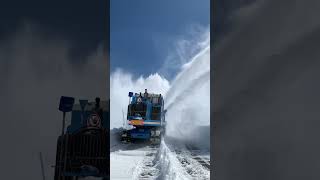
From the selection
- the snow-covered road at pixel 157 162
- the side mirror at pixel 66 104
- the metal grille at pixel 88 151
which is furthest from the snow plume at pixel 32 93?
the snow-covered road at pixel 157 162

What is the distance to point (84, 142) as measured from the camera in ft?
7.98

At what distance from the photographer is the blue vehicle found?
7.66ft

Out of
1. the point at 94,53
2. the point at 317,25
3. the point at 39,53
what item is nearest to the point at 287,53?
the point at 317,25

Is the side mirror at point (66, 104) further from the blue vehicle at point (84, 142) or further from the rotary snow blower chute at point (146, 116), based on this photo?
the rotary snow blower chute at point (146, 116)

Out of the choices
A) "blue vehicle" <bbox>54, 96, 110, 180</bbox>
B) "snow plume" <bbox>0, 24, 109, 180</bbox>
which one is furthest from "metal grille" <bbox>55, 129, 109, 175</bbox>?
"snow plume" <bbox>0, 24, 109, 180</bbox>

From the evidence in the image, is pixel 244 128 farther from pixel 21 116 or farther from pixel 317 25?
pixel 21 116

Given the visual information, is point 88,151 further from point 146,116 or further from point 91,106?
point 146,116

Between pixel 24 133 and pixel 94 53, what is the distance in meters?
0.75

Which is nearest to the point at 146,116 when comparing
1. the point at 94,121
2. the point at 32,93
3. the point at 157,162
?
the point at 157,162

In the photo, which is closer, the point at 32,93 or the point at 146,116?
the point at 32,93

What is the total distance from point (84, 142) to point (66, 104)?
319 millimetres

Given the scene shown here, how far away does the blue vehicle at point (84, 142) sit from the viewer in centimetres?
234

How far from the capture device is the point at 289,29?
161 centimetres

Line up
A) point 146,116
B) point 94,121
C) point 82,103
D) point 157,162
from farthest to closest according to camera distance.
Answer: point 146,116 → point 157,162 → point 94,121 → point 82,103
